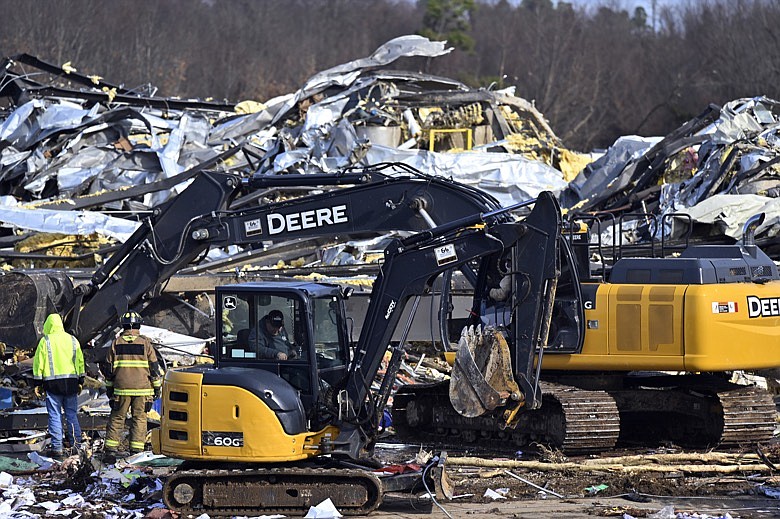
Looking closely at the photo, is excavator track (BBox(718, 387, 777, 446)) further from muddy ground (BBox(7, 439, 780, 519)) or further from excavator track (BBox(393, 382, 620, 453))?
excavator track (BBox(393, 382, 620, 453))

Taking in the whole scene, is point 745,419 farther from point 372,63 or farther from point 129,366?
point 372,63

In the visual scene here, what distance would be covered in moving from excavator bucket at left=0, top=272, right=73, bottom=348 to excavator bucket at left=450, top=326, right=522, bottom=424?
20.7ft

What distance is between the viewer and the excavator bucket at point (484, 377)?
9867 mm

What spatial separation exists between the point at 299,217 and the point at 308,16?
3502 inches

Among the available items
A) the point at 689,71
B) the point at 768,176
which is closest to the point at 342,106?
the point at 768,176

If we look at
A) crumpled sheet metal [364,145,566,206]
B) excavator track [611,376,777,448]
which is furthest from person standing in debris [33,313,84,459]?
crumpled sheet metal [364,145,566,206]

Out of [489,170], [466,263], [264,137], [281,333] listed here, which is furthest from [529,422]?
[264,137]

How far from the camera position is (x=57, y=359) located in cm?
1250

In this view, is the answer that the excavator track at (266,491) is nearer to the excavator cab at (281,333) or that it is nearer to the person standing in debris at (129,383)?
the excavator cab at (281,333)

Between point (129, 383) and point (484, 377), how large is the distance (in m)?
4.09

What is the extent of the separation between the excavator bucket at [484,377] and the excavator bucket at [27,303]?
6.31m

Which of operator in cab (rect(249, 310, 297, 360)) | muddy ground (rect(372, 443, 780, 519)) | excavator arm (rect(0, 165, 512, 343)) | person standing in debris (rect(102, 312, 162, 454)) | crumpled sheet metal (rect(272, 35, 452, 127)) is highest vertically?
crumpled sheet metal (rect(272, 35, 452, 127))

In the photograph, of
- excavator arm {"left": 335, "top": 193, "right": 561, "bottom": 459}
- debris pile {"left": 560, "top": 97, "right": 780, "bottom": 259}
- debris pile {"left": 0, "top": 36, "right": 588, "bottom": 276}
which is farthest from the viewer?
debris pile {"left": 0, "top": 36, "right": 588, "bottom": 276}

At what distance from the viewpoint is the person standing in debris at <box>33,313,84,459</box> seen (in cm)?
1245
